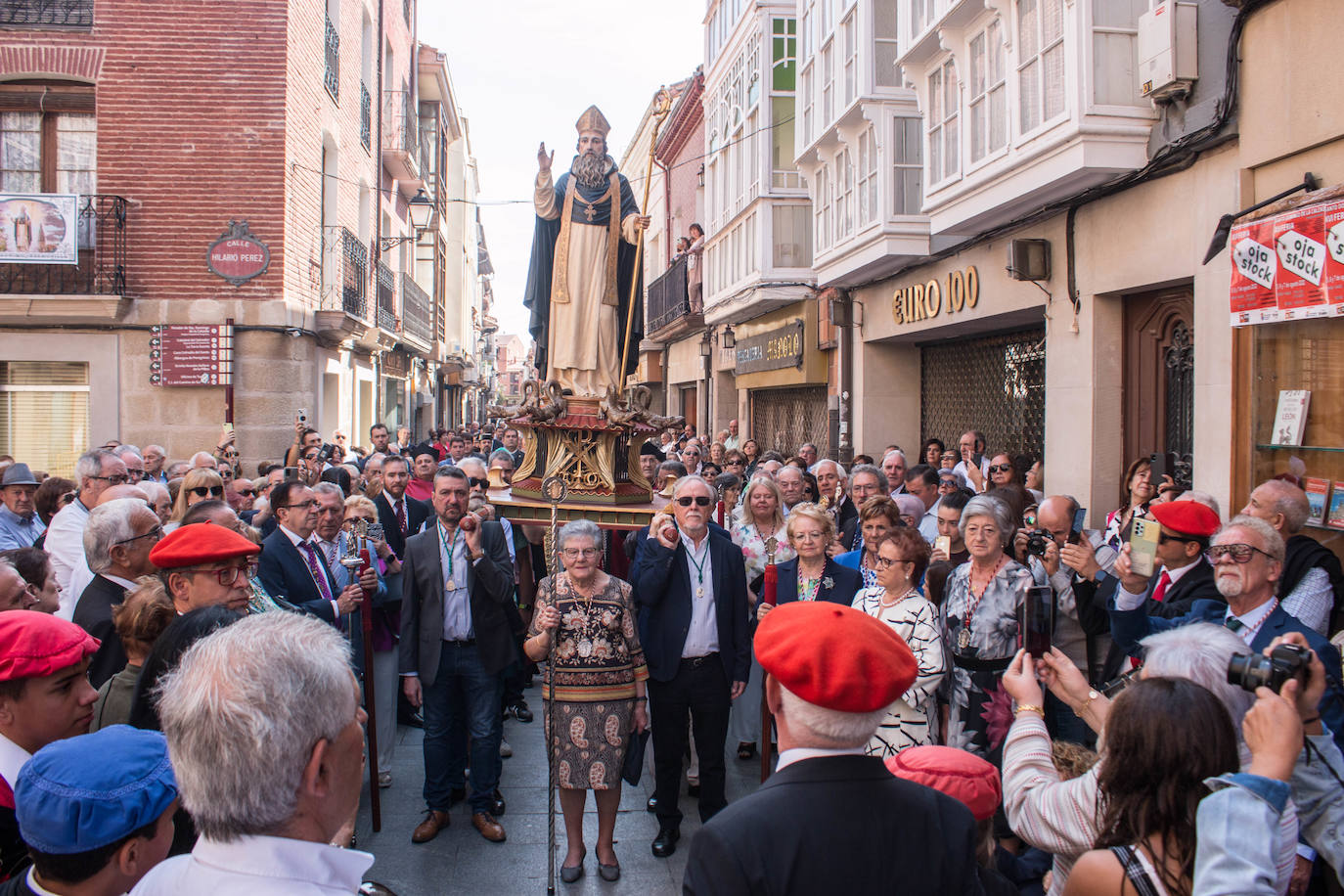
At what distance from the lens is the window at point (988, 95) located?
945 centimetres

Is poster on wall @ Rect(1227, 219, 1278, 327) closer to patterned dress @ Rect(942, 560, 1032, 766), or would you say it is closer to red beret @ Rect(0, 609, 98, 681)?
patterned dress @ Rect(942, 560, 1032, 766)

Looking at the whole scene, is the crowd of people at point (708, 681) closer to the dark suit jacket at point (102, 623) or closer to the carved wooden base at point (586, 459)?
the dark suit jacket at point (102, 623)

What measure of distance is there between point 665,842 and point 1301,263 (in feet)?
17.2

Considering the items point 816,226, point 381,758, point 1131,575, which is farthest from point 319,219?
point 1131,575

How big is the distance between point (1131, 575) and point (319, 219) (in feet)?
44.3

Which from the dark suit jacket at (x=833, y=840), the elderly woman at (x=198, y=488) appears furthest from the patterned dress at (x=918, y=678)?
the elderly woman at (x=198, y=488)

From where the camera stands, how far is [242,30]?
42.0 ft

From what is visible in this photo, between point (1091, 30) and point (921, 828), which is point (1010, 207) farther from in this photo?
point (921, 828)

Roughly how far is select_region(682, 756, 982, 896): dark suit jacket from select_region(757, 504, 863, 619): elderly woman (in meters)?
3.02

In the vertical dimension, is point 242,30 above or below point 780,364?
above

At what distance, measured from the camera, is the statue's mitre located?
23.9 ft

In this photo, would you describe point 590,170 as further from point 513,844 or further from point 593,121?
point 513,844

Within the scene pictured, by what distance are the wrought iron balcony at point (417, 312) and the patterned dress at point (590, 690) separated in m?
19.1

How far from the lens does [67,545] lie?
5379 millimetres
